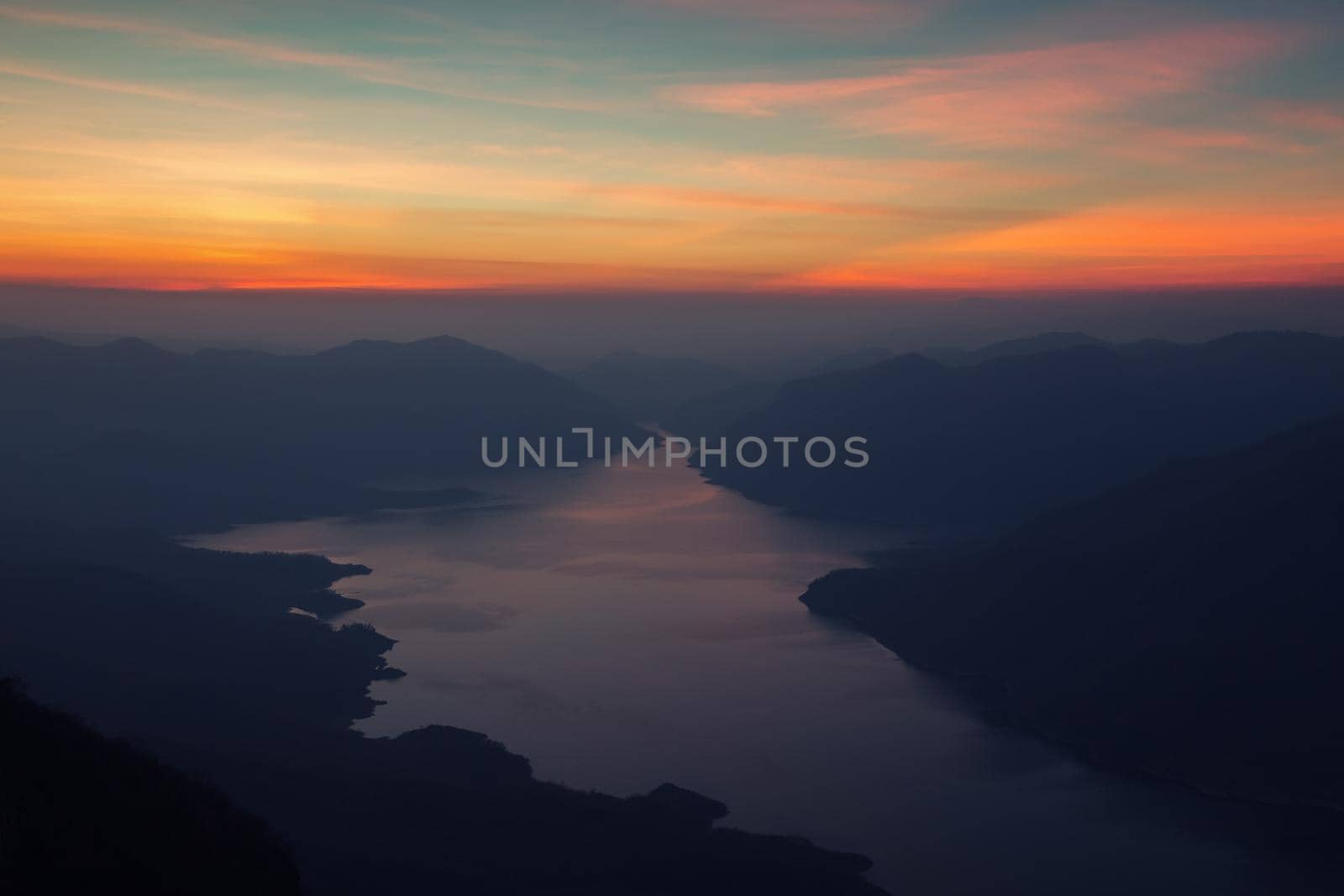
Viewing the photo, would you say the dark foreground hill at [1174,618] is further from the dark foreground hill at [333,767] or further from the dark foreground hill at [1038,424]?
the dark foreground hill at [1038,424]

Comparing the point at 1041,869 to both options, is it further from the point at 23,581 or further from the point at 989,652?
the point at 23,581

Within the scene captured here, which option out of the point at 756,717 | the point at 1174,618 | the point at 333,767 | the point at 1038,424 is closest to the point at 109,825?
the point at 333,767

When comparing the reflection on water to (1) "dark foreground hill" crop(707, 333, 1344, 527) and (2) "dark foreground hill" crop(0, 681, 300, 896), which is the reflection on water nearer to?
(2) "dark foreground hill" crop(0, 681, 300, 896)

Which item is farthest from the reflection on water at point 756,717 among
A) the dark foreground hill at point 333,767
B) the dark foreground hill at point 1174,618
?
the dark foreground hill at point 1174,618

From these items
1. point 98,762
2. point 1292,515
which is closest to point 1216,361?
point 1292,515

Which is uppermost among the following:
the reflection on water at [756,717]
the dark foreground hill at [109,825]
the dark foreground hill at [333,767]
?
the dark foreground hill at [109,825]
